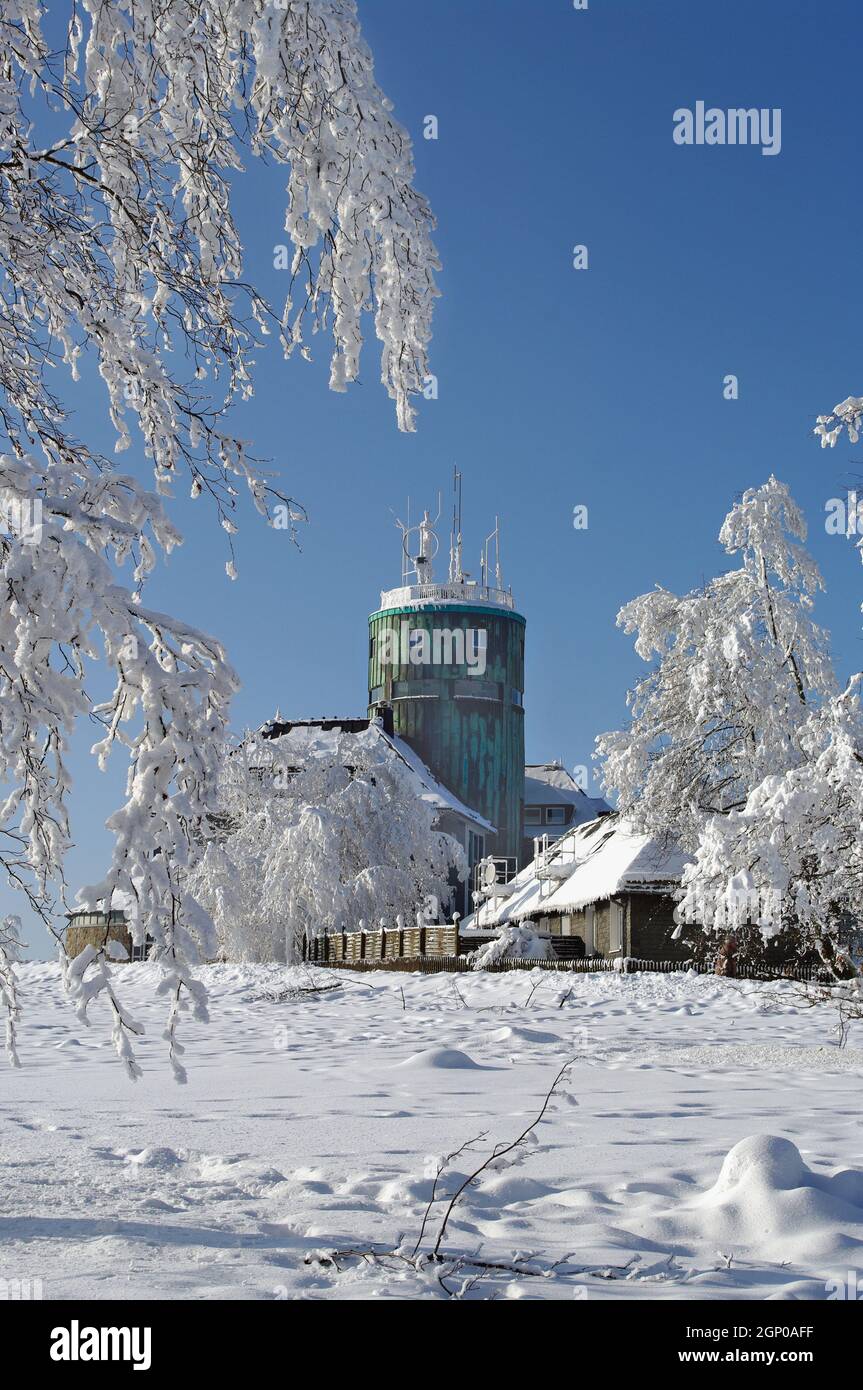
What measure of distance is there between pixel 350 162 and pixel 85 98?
1228 millimetres

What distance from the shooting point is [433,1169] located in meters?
A: 5.72

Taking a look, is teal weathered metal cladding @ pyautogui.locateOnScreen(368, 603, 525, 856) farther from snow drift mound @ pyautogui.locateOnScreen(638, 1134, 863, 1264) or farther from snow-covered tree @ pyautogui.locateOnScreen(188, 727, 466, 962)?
snow drift mound @ pyautogui.locateOnScreen(638, 1134, 863, 1264)

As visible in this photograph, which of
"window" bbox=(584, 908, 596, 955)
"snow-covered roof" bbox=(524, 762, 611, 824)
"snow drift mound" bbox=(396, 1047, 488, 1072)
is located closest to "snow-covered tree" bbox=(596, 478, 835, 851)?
"window" bbox=(584, 908, 596, 955)

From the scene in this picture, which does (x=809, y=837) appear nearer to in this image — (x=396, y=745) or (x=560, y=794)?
(x=396, y=745)

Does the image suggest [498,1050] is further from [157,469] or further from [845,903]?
[157,469]

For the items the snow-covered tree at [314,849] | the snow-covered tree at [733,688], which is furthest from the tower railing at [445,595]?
the snow-covered tree at [733,688]

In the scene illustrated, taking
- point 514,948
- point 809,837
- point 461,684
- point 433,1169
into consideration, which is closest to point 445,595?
point 461,684

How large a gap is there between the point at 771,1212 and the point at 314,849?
1107 inches

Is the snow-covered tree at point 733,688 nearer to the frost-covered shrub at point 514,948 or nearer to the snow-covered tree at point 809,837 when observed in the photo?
the frost-covered shrub at point 514,948

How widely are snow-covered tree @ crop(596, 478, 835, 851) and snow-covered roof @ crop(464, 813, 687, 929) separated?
5.21ft

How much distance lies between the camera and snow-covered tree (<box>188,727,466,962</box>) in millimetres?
32156

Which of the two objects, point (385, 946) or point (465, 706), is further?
point (465, 706)

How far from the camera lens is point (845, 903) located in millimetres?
14305

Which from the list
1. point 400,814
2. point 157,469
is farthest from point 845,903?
point 400,814
